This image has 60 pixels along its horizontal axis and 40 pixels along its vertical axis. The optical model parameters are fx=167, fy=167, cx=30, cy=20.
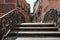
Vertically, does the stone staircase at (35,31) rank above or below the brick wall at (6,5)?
below

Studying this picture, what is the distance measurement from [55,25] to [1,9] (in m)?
3.22

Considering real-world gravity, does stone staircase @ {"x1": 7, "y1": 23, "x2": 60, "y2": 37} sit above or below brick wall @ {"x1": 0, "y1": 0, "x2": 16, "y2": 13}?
below

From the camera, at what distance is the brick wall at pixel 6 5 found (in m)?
7.88

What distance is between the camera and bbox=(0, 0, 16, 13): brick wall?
788cm

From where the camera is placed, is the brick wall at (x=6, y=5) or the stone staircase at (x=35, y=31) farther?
the brick wall at (x=6, y=5)

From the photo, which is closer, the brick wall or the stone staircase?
the stone staircase

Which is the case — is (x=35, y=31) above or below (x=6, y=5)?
below

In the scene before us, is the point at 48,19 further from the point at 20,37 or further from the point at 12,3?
the point at 20,37

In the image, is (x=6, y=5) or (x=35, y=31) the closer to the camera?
(x=35, y=31)

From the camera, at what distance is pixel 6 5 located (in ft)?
26.3

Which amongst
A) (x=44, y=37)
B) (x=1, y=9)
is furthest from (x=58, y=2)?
(x=44, y=37)

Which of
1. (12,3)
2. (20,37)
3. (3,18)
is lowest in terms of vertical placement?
(20,37)

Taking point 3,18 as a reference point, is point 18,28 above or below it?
below

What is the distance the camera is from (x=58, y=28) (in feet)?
17.5
